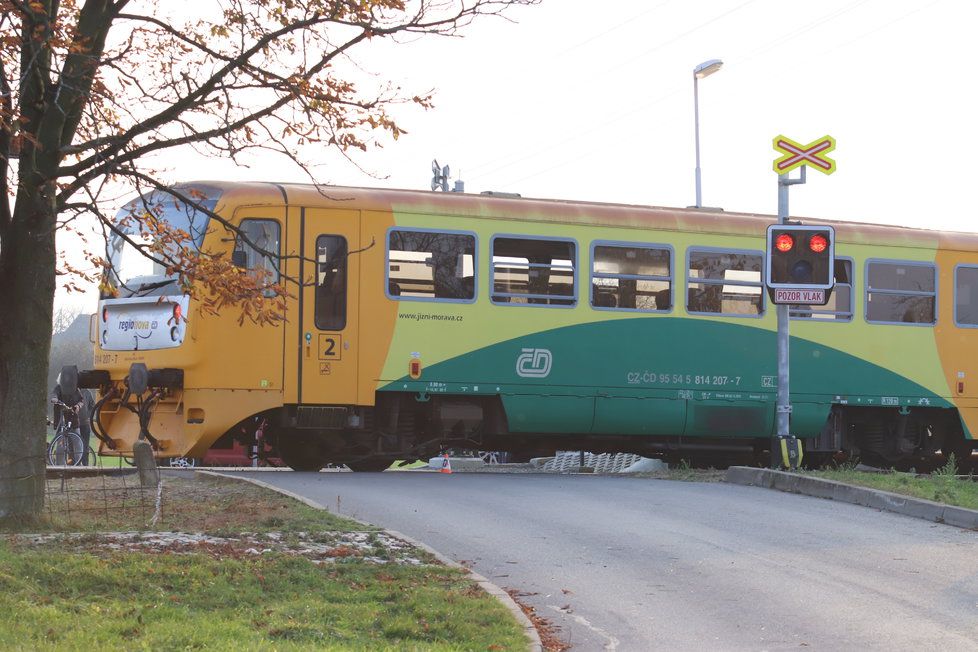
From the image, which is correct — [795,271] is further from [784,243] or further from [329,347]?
[329,347]

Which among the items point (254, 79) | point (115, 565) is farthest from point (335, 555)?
point (254, 79)

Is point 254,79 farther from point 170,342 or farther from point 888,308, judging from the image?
point 888,308

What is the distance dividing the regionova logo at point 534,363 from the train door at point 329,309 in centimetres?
231

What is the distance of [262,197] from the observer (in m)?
17.8

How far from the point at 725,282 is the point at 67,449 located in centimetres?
1027

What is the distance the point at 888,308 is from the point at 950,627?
504 inches

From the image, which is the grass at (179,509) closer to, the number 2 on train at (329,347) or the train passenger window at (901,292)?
the number 2 on train at (329,347)

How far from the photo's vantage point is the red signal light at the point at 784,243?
59.1 ft

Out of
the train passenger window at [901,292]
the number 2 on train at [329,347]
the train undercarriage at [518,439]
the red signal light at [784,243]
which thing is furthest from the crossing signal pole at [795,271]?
the number 2 on train at [329,347]

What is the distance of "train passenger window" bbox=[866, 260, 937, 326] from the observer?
69.2 feet

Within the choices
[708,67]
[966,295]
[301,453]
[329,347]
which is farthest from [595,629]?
[708,67]

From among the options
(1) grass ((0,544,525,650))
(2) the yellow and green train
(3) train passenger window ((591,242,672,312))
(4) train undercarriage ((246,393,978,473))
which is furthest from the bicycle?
(1) grass ((0,544,525,650))

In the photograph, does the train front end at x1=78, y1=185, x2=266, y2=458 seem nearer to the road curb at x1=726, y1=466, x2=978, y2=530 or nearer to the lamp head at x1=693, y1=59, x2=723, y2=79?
the road curb at x1=726, y1=466, x2=978, y2=530

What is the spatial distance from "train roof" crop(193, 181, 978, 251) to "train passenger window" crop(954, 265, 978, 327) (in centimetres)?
36
